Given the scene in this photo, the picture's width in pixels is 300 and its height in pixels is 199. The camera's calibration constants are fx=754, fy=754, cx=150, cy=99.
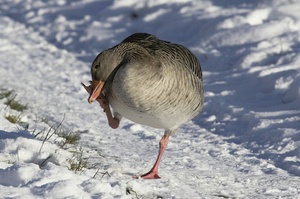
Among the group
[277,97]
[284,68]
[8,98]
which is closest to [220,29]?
[284,68]

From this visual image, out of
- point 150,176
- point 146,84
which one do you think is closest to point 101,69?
point 146,84

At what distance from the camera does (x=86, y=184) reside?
4.66 meters

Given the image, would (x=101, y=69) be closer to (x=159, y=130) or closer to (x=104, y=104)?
(x=104, y=104)

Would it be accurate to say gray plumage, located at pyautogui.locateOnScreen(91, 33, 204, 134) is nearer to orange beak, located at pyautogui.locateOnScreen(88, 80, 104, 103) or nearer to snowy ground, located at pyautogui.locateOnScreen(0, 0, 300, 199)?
orange beak, located at pyautogui.locateOnScreen(88, 80, 104, 103)

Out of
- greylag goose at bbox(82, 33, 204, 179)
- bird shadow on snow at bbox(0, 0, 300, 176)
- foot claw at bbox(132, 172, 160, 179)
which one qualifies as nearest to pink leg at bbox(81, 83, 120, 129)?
greylag goose at bbox(82, 33, 204, 179)

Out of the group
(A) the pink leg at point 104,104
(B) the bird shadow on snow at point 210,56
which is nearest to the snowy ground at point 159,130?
(B) the bird shadow on snow at point 210,56

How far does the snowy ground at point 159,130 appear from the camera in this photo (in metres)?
5.39

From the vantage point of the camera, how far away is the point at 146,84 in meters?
5.27

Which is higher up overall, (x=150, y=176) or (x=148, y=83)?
(x=148, y=83)

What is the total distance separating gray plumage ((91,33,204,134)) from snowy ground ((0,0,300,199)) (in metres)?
0.50

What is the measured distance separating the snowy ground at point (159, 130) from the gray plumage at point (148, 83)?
50 centimetres

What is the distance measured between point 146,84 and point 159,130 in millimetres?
2306

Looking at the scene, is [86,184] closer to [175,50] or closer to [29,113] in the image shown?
[175,50]

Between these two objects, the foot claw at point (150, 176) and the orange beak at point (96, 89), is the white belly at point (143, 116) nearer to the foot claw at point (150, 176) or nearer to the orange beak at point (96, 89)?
the orange beak at point (96, 89)
